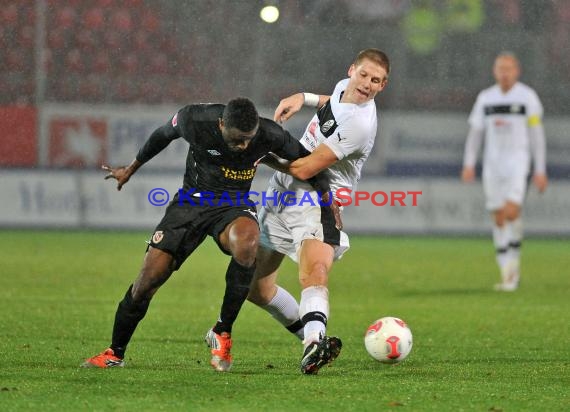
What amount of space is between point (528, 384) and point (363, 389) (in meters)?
0.95

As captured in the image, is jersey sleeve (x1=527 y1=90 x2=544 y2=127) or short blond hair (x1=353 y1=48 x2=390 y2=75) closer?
short blond hair (x1=353 y1=48 x2=390 y2=75)

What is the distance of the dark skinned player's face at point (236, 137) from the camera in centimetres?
593

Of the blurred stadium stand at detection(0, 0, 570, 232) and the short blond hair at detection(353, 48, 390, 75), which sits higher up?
the blurred stadium stand at detection(0, 0, 570, 232)

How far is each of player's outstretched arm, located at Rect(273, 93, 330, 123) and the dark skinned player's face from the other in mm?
821

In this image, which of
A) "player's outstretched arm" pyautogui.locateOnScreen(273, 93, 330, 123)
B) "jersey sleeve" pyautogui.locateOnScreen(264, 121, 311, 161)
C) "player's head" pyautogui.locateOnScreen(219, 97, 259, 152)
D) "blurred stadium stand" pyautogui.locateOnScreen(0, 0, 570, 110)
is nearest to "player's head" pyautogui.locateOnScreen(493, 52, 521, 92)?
"player's outstretched arm" pyautogui.locateOnScreen(273, 93, 330, 123)

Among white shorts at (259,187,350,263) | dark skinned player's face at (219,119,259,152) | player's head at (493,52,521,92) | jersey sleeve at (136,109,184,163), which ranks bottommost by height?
white shorts at (259,187,350,263)

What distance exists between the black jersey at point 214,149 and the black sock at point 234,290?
46 cm

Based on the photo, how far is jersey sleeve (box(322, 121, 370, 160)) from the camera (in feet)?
21.4

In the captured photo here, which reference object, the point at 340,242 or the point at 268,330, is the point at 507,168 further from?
the point at 340,242

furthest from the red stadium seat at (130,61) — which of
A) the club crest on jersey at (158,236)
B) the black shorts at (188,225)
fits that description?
the club crest on jersey at (158,236)

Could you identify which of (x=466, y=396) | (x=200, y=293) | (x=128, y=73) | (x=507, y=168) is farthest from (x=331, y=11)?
(x=466, y=396)

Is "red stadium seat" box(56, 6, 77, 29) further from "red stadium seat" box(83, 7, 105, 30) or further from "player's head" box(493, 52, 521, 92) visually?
"player's head" box(493, 52, 521, 92)

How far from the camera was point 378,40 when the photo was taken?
2028 centimetres

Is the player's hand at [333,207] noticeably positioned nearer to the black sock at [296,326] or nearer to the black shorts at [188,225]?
the black shorts at [188,225]
